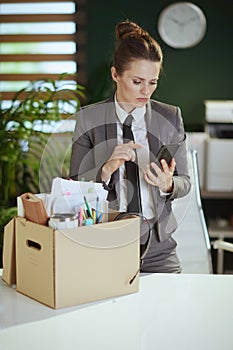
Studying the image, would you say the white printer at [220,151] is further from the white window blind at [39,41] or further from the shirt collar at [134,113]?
the shirt collar at [134,113]

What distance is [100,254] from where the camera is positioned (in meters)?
1.53

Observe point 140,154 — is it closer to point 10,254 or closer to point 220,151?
point 10,254

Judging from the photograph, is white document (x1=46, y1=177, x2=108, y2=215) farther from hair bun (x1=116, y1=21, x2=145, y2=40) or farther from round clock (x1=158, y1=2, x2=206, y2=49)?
round clock (x1=158, y1=2, x2=206, y2=49)

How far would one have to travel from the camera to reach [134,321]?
4.70 feet

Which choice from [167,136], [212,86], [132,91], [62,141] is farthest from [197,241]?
[212,86]

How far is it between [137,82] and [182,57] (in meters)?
2.92

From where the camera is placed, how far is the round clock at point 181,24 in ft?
14.7

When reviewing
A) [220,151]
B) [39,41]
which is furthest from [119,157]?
[39,41]

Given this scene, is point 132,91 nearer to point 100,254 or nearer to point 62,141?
point 100,254

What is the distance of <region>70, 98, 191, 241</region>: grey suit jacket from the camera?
184 cm

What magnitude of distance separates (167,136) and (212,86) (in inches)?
113

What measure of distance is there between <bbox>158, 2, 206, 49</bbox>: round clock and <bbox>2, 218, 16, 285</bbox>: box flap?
10.3 feet

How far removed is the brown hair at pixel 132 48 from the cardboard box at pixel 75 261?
1.55 ft

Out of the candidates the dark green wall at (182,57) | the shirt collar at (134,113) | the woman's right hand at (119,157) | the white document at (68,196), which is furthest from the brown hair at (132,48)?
the dark green wall at (182,57)
